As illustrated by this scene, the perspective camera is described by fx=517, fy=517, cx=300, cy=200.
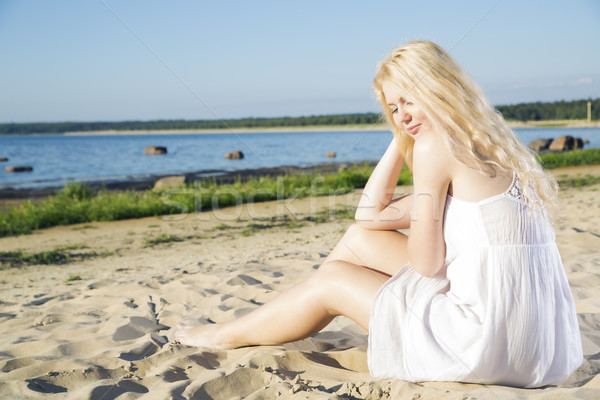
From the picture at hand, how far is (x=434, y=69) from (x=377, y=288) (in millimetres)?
950

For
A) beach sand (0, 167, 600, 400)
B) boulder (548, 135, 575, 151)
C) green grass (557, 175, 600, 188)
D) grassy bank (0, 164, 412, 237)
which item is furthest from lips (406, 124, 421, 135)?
boulder (548, 135, 575, 151)

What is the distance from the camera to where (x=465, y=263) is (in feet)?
6.72

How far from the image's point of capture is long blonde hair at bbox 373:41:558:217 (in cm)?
208

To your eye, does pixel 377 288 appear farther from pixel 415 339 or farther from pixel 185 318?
pixel 185 318

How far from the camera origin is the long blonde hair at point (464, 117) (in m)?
2.08

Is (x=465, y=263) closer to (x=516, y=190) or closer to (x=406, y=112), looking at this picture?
(x=516, y=190)

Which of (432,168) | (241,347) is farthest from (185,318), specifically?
(432,168)

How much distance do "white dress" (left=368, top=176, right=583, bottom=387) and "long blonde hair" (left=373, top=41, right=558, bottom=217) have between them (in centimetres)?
10

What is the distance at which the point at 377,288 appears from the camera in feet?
7.25

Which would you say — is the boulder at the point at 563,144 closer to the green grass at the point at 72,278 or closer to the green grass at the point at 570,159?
the green grass at the point at 570,159

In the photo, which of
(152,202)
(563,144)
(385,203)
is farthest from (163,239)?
(563,144)

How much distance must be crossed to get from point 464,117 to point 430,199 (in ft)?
1.23

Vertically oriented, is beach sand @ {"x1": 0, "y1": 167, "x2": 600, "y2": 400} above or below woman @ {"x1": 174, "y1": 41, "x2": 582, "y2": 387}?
below

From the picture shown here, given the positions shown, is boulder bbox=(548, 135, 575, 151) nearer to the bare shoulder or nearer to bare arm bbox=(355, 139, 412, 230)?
bare arm bbox=(355, 139, 412, 230)
